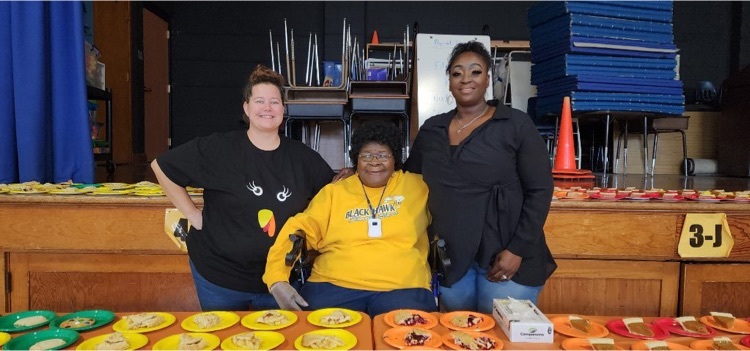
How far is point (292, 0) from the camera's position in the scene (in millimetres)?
8398

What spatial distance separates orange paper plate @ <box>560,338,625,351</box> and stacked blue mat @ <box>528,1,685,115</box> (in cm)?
326

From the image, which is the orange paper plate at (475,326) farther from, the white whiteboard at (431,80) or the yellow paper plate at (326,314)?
the white whiteboard at (431,80)

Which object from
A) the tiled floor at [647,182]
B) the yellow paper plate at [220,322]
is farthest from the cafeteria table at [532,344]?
the tiled floor at [647,182]

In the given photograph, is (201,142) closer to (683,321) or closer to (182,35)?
(683,321)

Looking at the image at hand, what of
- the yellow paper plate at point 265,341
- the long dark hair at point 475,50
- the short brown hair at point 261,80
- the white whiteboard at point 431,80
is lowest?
the yellow paper plate at point 265,341

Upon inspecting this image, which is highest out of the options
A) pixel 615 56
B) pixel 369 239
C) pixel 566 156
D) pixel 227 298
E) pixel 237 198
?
pixel 615 56

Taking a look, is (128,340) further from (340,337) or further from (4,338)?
(340,337)

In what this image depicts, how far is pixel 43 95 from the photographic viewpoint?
106 inches

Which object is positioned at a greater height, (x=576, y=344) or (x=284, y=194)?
(x=284, y=194)

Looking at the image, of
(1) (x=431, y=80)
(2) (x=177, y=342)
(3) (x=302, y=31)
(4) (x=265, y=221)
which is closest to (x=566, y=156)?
(1) (x=431, y=80)

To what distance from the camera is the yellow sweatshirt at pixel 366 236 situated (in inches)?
64.4

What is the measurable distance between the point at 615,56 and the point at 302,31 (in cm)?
568

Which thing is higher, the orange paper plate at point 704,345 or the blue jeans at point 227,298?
the orange paper plate at point 704,345

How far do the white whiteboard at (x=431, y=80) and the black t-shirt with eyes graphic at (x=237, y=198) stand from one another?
2.73 metres
